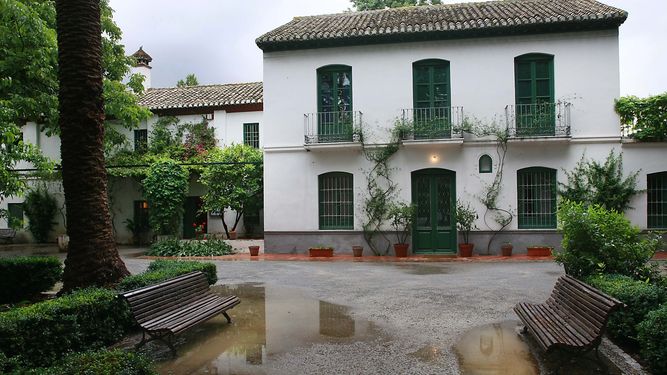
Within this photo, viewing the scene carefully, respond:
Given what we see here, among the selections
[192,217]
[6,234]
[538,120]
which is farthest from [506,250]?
[6,234]

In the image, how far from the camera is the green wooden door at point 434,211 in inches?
628

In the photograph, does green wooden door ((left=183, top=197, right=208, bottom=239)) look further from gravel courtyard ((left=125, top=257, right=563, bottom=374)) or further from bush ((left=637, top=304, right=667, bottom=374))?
bush ((left=637, top=304, right=667, bottom=374))

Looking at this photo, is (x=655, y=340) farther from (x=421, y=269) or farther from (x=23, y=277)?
(x=23, y=277)

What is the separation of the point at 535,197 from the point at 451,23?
6.49 metres

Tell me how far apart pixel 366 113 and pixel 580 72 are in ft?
23.2

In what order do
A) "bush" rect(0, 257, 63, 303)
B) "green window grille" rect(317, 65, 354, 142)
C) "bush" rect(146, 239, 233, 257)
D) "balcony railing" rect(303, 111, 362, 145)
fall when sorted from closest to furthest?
1. "bush" rect(0, 257, 63, 303)
2. "balcony railing" rect(303, 111, 362, 145)
3. "green window grille" rect(317, 65, 354, 142)
4. "bush" rect(146, 239, 233, 257)

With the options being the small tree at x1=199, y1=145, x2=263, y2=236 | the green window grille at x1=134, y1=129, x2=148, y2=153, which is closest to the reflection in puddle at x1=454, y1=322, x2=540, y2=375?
the small tree at x1=199, y1=145, x2=263, y2=236

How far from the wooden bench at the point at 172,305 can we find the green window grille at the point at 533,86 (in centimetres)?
1170

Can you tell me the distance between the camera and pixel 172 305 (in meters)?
6.64

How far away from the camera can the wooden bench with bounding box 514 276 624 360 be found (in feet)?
16.3

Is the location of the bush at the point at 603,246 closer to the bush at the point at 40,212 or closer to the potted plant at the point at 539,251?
the potted plant at the point at 539,251

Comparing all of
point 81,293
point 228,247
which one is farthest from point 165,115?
point 81,293

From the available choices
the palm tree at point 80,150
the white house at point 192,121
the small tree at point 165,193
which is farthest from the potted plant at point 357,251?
→ the palm tree at point 80,150

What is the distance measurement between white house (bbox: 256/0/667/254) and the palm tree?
9.00 metres
